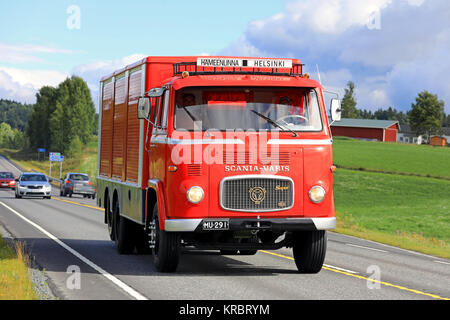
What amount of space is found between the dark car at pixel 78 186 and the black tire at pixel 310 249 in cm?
4073

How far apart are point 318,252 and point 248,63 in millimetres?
3193

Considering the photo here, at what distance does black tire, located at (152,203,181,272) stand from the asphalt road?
7.8 inches

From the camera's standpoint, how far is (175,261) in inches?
464

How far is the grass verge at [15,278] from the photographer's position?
9273mm

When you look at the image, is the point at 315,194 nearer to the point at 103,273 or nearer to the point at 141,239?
A: the point at 103,273

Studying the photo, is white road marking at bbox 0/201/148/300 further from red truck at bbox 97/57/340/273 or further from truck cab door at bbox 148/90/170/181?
truck cab door at bbox 148/90/170/181

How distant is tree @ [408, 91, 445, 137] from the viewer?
145125 millimetres

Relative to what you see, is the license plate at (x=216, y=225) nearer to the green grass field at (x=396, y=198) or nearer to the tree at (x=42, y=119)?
the green grass field at (x=396, y=198)

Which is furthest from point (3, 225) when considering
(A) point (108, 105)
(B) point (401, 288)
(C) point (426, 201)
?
(C) point (426, 201)

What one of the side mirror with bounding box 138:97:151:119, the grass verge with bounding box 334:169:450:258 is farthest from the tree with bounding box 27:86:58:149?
the side mirror with bounding box 138:97:151:119

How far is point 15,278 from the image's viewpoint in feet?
35.0

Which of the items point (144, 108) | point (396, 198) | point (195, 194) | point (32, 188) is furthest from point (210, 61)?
point (396, 198)

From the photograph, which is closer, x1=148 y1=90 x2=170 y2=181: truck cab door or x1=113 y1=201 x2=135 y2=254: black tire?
x1=148 y1=90 x2=170 y2=181: truck cab door

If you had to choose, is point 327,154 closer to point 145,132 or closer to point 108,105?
point 145,132
